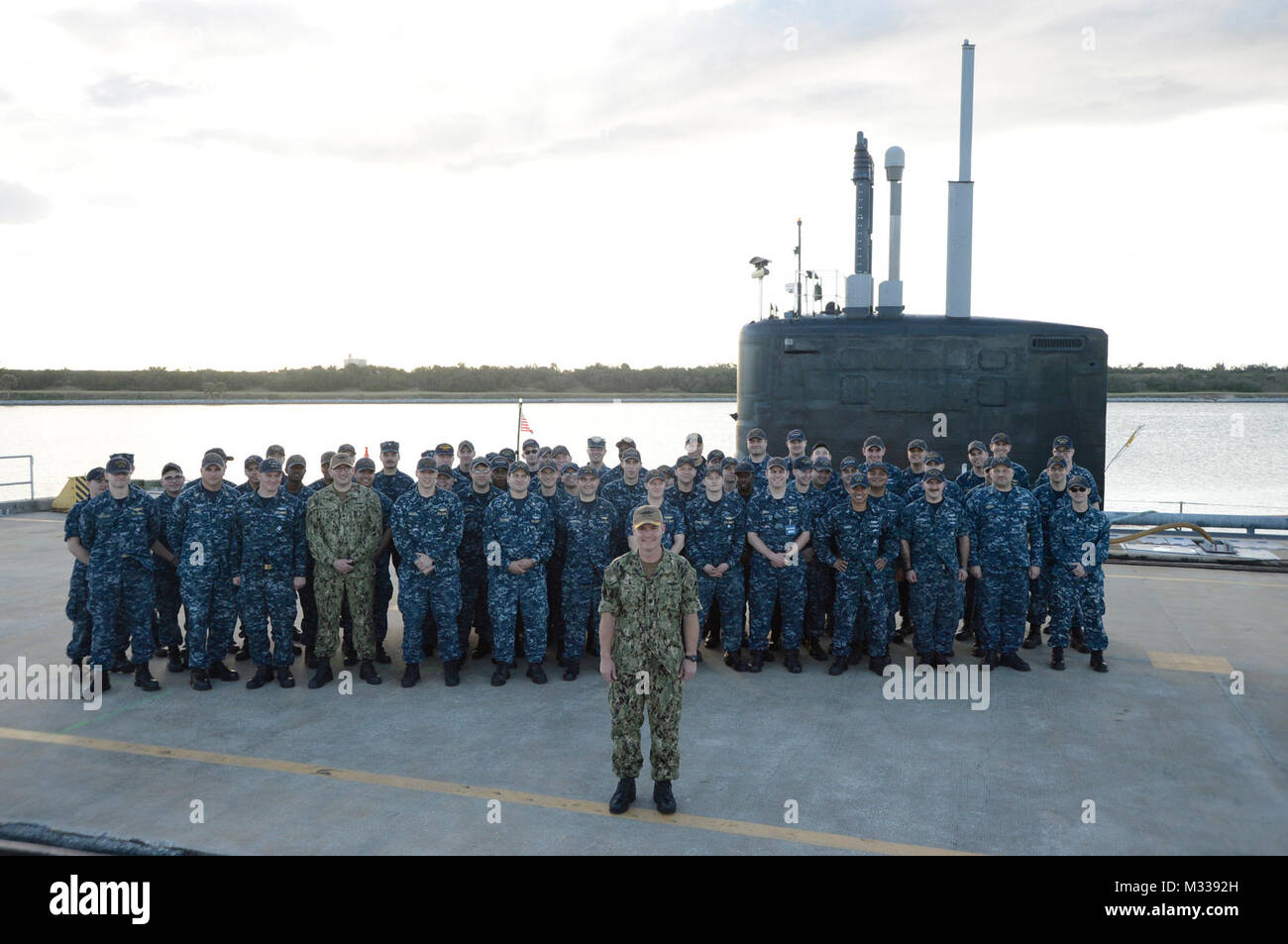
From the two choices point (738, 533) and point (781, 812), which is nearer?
point (781, 812)

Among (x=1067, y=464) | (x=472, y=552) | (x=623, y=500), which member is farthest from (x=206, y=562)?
(x=1067, y=464)

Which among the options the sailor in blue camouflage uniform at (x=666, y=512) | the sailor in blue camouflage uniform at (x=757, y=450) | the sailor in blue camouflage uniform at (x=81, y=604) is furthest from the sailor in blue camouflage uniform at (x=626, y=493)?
the sailor in blue camouflage uniform at (x=81, y=604)

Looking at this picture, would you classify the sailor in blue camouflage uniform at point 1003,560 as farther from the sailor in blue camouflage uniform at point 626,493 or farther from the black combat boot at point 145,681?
the black combat boot at point 145,681

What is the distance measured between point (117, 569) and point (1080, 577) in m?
7.91

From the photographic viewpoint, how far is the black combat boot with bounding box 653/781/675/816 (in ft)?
15.9

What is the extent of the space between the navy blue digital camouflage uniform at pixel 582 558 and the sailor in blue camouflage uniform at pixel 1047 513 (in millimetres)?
3726

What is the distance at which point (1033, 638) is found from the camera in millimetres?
8297

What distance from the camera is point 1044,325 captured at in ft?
29.5

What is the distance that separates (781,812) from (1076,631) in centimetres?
463

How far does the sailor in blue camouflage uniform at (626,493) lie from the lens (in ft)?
25.3
